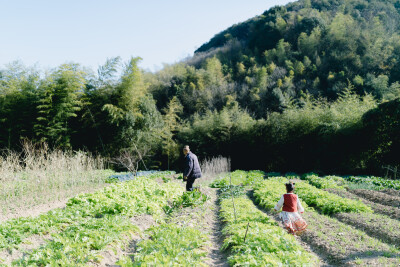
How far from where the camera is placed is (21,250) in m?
3.99

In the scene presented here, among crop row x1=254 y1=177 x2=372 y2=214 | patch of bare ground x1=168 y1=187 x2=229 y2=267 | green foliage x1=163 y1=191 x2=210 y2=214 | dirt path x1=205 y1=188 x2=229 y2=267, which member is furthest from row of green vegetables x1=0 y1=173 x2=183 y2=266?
crop row x1=254 y1=177 x2=372 y2=214

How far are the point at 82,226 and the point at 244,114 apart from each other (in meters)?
18.3

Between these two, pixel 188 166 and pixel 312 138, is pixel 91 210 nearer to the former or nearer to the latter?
pixel 188 166

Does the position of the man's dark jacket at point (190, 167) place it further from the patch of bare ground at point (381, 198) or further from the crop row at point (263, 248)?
the patch of bare ground at point (381, 198)

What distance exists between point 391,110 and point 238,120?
955 cm

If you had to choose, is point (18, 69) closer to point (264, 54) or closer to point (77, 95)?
point (77, 95)

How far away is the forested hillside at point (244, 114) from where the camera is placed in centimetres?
1616

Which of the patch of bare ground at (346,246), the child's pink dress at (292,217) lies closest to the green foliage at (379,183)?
the patch of bare ground at (346,246)

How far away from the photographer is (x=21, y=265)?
10.5 feet

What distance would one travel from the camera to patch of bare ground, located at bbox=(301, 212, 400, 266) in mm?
3863

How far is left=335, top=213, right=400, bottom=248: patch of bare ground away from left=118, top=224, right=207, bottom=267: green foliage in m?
3.29

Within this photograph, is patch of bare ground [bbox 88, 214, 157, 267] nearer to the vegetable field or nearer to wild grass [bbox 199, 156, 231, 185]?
the vegetable field

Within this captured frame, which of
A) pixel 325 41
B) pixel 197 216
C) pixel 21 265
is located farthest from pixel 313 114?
pixel 325 41

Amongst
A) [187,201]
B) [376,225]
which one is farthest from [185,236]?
[376,225]
